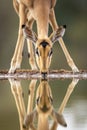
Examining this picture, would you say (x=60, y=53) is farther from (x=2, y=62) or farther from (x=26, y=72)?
(x=26, y=72)

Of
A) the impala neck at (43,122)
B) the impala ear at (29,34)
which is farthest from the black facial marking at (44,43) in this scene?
the impala neck at (43,122)

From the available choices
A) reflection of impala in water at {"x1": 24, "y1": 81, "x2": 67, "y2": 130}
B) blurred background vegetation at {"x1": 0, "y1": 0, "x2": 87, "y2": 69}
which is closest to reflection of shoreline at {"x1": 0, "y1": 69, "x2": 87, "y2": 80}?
reflection of impala in water at {"x1": 24, "y1": 81, "x2": 67, "y2": 130}

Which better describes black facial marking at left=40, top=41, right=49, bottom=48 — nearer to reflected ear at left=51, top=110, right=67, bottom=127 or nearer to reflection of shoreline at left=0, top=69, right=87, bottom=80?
reflection of shoreline at left=0, top=69, right=87, bottom=80

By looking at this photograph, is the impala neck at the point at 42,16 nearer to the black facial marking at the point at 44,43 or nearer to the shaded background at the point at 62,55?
the black facial marking at the point at 44,43

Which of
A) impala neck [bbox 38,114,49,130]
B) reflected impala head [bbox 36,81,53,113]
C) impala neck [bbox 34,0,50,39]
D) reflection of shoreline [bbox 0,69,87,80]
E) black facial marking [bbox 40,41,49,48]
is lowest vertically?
impala neck [bbox 38,114,49,130]

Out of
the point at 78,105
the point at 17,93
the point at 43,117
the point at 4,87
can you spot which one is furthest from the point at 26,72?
the point at 43,117

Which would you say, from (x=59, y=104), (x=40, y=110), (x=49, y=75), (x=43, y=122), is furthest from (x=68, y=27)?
(x=43, y=122)

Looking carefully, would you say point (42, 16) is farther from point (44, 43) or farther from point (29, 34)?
point (44, 43)
